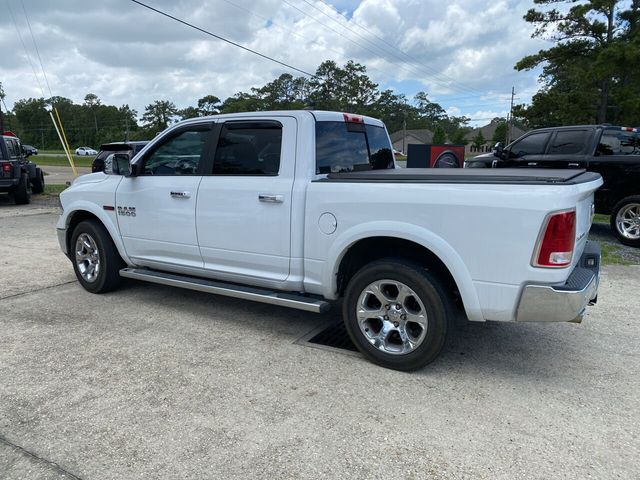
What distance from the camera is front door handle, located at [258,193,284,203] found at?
3.85m

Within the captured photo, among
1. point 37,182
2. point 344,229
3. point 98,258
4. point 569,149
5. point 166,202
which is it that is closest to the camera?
point 344,229

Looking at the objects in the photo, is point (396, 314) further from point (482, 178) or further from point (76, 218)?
point (76, 218)

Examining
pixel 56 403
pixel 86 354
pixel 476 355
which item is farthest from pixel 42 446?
pixel 476 355

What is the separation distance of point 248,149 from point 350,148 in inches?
36.1

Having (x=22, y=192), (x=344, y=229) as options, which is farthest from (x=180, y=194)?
(x=22, y=192)

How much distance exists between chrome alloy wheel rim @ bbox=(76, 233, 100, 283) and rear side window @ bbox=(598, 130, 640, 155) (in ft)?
26.5

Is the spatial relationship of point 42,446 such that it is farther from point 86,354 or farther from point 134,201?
point 134,201

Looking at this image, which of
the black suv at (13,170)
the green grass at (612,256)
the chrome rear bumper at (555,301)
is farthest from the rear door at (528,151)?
the black suv at (13,170)

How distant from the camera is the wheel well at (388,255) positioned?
3.51m

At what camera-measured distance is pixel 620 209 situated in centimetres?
804

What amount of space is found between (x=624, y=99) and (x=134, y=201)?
22485 mm

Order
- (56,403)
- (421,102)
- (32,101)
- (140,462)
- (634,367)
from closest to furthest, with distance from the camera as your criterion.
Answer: (140,462) < (56,403) < (634,367) < (32,101) < (421,102)

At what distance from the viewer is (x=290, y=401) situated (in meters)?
3.13

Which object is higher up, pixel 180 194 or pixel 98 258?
pixel 180 194
